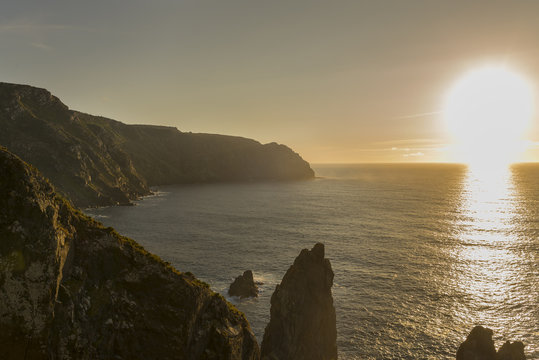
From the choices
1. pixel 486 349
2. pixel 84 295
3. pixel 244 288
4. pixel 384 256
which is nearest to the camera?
pixel 84 295

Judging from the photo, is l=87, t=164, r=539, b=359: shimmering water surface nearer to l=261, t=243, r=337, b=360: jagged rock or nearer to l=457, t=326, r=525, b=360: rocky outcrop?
l=457, t=326, r=525, b=360: rocky outcrop

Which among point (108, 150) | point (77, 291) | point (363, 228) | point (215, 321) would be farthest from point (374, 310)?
point (108, 150)

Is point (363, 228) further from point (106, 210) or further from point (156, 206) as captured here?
point (106, 210)

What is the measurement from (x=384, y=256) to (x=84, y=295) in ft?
258

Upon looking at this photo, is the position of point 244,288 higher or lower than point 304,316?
lower

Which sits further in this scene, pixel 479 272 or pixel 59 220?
pixel 479 272

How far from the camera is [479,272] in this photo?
7212 centimetres

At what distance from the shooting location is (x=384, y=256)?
81.6m

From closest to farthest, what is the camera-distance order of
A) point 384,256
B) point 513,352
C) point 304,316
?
1. point 513,352
2. point 304,316
3. point 384,256

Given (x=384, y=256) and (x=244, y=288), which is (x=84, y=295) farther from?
(x=384, y=256)

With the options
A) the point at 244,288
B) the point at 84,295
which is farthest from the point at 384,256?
the point at 84,295

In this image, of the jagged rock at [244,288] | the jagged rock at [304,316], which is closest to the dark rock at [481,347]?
the jagged rock at [304,316]

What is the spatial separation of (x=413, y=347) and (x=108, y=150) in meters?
189

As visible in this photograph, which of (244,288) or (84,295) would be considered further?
(244,288)
